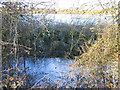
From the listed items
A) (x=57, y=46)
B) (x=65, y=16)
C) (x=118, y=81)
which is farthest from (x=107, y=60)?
(x=65, y=16)

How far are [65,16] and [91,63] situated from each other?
3226 millimetres

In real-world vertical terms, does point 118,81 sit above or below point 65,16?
below

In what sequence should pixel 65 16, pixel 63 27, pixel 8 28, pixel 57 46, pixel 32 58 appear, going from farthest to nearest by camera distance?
pixel 63 27, pixel 65 16, pixel 57 46, pixel 32 58, pixel 8 28

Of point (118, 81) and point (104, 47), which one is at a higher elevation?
point (104, 47)

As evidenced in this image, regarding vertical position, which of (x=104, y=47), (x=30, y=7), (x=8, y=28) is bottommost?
(x=104, y=47)

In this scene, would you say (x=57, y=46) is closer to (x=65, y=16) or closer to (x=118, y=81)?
(x=65, y=16)

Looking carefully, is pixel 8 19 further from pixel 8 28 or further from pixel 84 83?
pixel 84 83

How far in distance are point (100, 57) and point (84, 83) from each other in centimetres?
42

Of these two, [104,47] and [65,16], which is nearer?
[104,47]

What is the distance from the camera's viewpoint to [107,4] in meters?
2.59

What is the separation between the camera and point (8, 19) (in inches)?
98.7

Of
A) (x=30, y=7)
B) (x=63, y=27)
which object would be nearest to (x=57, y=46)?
(x=63, y=27)

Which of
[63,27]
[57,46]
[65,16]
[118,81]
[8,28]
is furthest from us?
[63,27]

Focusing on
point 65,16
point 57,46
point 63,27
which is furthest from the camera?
point 63,27
